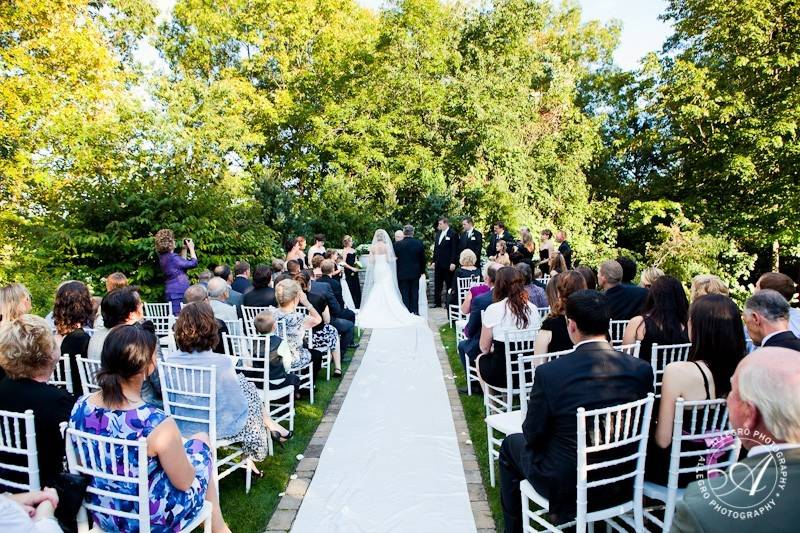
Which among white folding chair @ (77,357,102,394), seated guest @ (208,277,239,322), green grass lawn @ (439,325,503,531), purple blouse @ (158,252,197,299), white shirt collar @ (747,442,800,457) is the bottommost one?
green grass lawn @ (439,325,503,531)

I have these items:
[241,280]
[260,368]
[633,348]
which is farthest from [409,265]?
[633,348]

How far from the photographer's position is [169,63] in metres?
24.1

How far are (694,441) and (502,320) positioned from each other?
7.03 feet

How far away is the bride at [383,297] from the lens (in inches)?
440

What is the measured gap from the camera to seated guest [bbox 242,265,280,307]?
6.39 m

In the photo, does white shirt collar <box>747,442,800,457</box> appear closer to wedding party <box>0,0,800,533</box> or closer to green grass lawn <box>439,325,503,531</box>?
wedding party <box>0,0,800,533</box>

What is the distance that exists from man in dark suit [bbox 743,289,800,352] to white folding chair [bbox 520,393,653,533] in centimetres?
94

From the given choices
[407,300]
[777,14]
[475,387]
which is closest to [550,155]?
[777,14]

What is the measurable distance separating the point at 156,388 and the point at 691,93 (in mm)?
17789

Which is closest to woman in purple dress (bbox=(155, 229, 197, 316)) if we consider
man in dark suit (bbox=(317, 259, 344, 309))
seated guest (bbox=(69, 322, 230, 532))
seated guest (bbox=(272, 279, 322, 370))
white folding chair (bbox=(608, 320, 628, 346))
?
man in dark suit (bbox=(317, 259, 344, 309))

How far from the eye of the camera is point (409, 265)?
11.4 m

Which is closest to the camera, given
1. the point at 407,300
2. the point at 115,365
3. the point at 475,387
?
the point at 115,365

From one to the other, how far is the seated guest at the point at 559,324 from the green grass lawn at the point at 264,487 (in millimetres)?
2254

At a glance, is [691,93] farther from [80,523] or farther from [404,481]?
[80,523]
